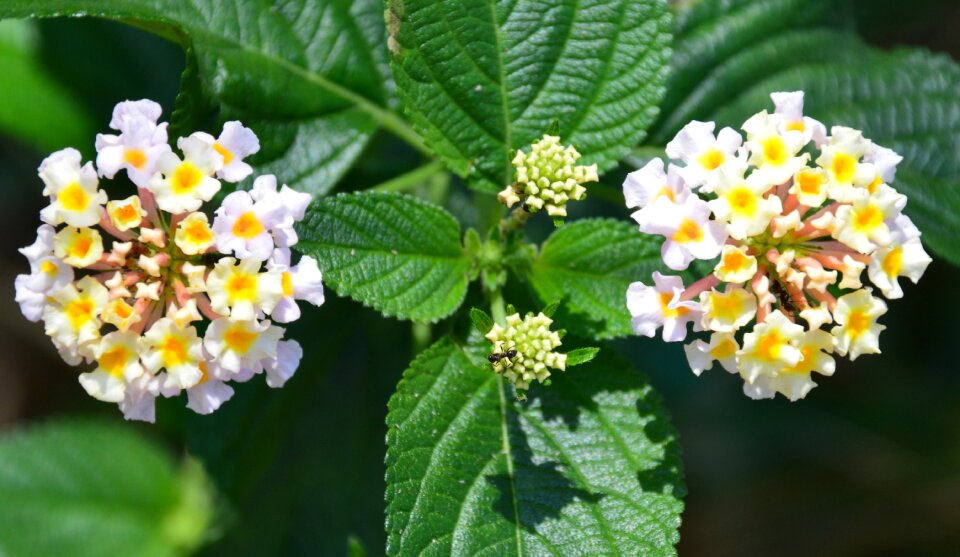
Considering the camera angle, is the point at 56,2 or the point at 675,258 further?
the point at 56,2

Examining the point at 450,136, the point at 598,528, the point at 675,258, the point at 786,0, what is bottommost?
the point at 598,528

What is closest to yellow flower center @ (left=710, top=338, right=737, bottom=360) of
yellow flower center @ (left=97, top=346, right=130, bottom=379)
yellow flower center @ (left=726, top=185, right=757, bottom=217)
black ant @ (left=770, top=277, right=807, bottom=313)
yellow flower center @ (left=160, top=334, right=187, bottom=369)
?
black ant @ (left=770, top=277, right=807, bottom=313)

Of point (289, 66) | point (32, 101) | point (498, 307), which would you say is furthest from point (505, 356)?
point (32, 101)

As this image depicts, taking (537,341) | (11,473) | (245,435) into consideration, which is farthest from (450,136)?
(11,473)

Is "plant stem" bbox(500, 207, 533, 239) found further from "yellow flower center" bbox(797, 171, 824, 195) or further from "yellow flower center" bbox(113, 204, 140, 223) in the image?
"yellow flower center" bbox(113, 204, 140, 223)

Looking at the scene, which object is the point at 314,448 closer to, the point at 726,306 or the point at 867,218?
the point at 726,306

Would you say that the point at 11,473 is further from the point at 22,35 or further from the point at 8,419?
the point at 22,35
